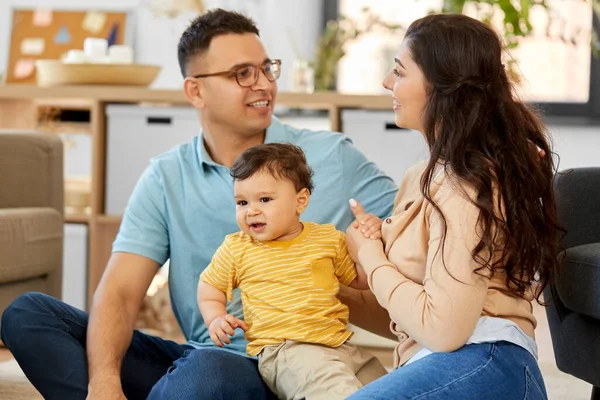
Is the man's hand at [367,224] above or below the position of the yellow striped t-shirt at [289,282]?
above

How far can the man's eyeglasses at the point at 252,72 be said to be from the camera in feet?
7.00

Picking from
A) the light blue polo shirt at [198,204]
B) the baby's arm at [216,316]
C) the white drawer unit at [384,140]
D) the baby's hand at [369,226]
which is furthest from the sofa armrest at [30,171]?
the baby's hand at [369,226]

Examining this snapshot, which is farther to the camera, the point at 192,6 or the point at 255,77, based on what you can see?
the point at 192,6

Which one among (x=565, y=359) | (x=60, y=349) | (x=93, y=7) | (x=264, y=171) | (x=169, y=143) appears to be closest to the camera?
(x=264, y=171)

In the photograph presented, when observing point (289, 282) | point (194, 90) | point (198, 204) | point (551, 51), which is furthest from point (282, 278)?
point (551, 51)

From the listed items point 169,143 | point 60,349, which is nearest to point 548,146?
point 60,349

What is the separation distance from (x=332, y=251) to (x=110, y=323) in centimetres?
48

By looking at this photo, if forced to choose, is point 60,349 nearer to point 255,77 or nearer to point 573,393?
point 255,77

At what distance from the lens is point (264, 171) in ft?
5.41

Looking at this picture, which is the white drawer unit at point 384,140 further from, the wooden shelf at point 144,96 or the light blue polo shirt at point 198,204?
the light blue polo shirt at point 198,204

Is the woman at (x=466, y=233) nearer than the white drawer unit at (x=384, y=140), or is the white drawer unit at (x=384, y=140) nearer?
the woman at (x=466, y=233)

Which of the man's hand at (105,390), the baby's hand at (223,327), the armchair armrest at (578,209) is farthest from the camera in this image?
the armchair armrest at (578,209)

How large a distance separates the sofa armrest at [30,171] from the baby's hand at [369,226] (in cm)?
147

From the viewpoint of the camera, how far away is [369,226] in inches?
63.0
